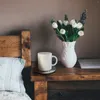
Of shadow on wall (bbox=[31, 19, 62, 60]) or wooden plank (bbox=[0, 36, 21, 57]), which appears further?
shadow on wall (bbox=[31, 19, 62, 60])

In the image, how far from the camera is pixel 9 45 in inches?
77.0

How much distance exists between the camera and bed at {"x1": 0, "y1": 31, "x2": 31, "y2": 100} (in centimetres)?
174

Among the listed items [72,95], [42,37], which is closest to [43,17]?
[42,37]

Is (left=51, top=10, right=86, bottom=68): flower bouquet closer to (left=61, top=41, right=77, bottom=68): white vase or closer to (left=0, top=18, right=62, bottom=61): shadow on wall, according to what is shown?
(left=61, top=41, right=77, bottom=68): white vase

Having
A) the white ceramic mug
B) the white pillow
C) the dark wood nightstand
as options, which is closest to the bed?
the white pillow

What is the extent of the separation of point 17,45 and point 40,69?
1.13 feet

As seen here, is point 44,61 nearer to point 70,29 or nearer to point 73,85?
point 70,29

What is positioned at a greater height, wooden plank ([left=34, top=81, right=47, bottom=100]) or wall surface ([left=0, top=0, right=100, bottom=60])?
wall surface ([left=0, top=0, right=100, bottom=60])

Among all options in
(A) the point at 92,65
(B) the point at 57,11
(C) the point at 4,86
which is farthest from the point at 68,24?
(C) the point at 4,86

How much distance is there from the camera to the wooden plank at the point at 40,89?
167cm

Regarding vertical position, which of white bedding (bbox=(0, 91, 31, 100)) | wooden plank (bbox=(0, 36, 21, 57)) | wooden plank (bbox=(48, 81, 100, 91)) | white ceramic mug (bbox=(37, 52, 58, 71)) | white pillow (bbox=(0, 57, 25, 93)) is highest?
wooden plank (bbox=(0, 36, 21, 57))

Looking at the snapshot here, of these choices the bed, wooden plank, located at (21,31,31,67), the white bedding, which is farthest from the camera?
wooden plank, located at (21,31,31,67)

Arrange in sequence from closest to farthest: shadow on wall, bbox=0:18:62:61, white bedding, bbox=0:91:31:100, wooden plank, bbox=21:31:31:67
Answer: white bedding, bbox=0:91:31:100 < wooden plank, bbox=21:31:31:67 < shadow on wall, bbox=0:18:62:61

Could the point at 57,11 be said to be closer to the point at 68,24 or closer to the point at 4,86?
the point at 68,24
